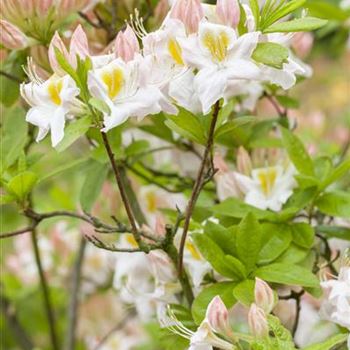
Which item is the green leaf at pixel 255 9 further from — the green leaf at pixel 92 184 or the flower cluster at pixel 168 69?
the green leaf at pixel 92 184

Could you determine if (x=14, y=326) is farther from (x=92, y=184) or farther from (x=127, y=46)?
(x=127, y=46)

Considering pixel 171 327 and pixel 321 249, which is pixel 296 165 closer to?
pixel 321 249

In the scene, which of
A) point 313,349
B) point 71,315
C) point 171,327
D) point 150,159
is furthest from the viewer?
point 71,315

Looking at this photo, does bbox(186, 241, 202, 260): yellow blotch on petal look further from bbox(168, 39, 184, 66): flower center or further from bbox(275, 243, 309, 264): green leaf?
bbox(168, 39, 184, 66): flower center

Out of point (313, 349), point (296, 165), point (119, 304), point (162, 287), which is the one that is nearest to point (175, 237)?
point (162, 287)

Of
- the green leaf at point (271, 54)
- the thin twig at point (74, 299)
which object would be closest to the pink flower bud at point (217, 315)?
the green leaf at point (271, 54)

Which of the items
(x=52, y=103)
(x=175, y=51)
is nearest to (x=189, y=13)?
(x=175, y=51)
